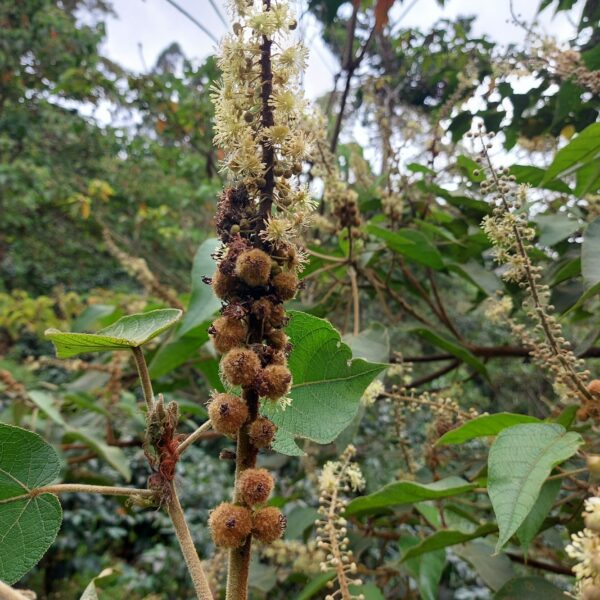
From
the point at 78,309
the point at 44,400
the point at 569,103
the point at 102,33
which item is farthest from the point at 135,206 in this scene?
the point at 569,103

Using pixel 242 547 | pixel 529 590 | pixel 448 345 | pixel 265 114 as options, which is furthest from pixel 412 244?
pixel 242 547

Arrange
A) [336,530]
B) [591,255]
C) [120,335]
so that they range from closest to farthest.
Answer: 1. [120,335]
2. [336,530]
3. [591,255]

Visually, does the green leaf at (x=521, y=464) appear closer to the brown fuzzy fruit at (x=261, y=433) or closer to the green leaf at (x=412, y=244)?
the brown fuzzy fruit at (x=261, y=433)

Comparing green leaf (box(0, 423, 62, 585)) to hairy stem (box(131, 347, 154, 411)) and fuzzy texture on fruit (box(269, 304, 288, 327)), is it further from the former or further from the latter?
fuzzy texture on fruit (box(269, 304, 288, 327))

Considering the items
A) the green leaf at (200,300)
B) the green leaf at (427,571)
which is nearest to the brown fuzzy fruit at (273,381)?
the green leaf at (200,300)

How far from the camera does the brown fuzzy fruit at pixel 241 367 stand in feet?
1.20

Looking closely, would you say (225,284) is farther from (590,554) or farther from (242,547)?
(590,554)

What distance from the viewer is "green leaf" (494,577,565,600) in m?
0.77

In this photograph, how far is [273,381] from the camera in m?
0.37

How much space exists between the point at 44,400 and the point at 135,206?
501 centimetres

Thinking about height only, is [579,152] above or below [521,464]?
above

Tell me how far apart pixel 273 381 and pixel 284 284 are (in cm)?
7

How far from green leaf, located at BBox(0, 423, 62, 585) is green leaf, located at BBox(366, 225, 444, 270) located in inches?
33.0

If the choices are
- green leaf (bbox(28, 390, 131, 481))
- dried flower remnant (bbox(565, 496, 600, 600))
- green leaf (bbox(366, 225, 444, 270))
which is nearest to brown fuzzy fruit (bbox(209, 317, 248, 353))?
dried flower remnant (bbox(565, 496, 600, 600))
